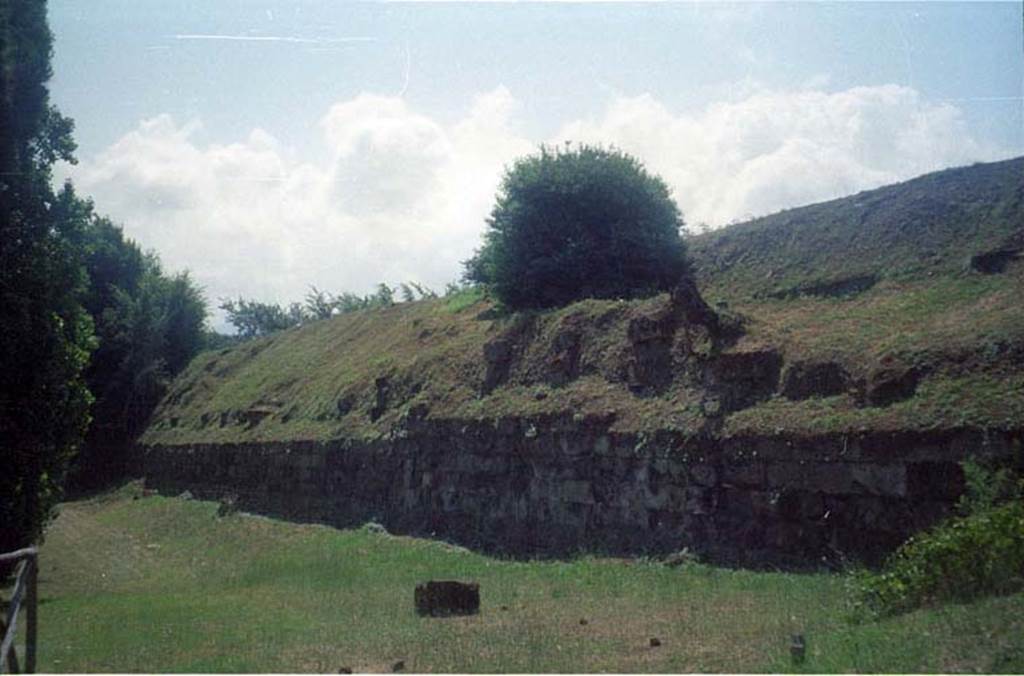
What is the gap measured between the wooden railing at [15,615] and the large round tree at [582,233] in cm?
1653

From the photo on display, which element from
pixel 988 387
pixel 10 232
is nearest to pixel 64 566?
pixel 10 232

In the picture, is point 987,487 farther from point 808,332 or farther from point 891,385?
point 808,332

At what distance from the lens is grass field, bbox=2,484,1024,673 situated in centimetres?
762

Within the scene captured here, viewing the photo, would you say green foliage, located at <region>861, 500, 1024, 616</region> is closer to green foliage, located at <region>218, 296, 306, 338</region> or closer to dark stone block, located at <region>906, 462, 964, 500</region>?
dark stone block, located at <region>906, 462, 964, 500</region>

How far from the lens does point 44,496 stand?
1667 cm

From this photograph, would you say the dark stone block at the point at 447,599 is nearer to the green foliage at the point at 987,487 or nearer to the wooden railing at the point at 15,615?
the wooden railing at the point at 15,615

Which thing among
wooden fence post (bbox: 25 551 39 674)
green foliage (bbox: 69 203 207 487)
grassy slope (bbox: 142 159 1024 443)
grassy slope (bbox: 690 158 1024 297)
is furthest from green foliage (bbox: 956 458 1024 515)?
green foliage (bbox: 69 203 207 487)

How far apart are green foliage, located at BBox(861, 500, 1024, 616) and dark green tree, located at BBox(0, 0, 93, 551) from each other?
12730 mm

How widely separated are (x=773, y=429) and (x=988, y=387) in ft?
8.58

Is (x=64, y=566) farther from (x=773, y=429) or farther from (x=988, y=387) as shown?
(x=988, y=387)

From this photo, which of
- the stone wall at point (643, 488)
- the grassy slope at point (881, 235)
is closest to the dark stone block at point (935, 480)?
the stone wall at point (643, 488)

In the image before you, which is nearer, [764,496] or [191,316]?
[764,496]

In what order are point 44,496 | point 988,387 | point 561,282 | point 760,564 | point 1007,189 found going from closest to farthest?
point 988,387 < point 760,564 < point 44,496 < point 1007,189 < point 561,282

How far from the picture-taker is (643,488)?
15.0 metres
